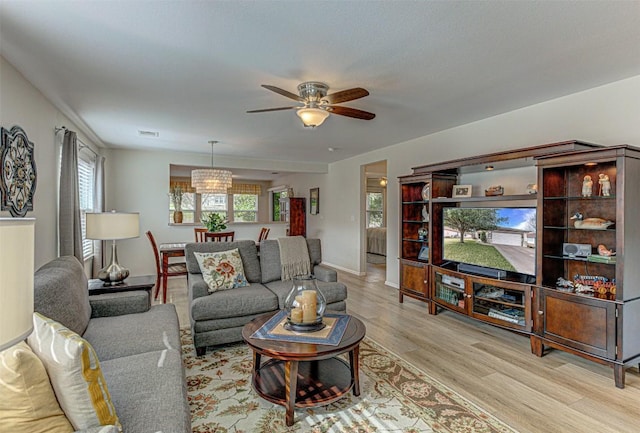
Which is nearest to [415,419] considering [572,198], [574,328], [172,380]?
[172,380]

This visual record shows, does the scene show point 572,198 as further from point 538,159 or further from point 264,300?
point 264,300

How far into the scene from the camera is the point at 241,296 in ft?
10.5

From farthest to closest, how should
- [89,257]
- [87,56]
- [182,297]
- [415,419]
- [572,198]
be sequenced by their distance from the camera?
1. [182,297]
2. [89,257]
3. [572,198]
4. [87,56]
5. [415,419]

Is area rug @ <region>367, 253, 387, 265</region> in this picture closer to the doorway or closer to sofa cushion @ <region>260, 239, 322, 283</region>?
the doorway

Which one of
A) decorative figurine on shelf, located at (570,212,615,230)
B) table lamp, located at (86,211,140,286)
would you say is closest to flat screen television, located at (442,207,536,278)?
decorative figurine on shelf, located at (570,212,615,230)

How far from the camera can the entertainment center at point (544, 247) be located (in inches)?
102

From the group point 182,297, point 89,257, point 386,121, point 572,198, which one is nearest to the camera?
point 572,198

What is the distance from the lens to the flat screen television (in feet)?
11.0

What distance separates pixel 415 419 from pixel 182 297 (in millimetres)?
3909

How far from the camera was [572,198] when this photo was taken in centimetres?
308

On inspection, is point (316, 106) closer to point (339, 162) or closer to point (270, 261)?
point (270, 261)

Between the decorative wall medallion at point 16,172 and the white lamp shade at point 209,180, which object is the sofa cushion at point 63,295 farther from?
the white lamp shade at point 209,180

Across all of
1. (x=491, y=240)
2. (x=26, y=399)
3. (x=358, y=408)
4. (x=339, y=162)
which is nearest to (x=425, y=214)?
(x=491, y=240)

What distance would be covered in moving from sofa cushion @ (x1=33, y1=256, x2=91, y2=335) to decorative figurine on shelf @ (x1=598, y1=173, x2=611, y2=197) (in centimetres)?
407
